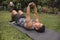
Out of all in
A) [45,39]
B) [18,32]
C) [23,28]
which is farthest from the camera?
[23,28]

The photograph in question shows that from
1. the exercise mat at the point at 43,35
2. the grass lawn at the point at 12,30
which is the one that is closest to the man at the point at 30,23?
the exercise mat at the point at 43,35

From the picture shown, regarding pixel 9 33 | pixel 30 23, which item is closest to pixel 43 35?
pixel 30 23

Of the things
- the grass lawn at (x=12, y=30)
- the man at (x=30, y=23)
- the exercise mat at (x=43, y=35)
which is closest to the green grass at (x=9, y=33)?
the grass lawn at (x=12, y=30)

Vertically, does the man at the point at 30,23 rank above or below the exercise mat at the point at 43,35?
above

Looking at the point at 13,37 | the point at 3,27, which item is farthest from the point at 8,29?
the point at 13,37

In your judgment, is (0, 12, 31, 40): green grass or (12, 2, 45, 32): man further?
(12, 2, 45, 32): man

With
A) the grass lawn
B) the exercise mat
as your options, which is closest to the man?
the exercise mat

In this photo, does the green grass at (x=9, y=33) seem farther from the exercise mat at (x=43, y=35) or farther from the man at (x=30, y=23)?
the man at (x=30, y=23)

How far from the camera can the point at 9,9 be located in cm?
1116

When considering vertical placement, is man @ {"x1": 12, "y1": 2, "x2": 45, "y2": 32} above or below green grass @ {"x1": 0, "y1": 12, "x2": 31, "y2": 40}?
above

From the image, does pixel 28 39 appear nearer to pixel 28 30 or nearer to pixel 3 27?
pixel 28 30

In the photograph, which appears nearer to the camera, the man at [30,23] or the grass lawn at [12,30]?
the grass lawn at [12,30]

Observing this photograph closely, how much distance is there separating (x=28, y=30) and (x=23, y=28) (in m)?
0.33

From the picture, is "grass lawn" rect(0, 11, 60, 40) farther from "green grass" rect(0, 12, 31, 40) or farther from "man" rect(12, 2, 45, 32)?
"man" rect(12, 2, 45, 32)
